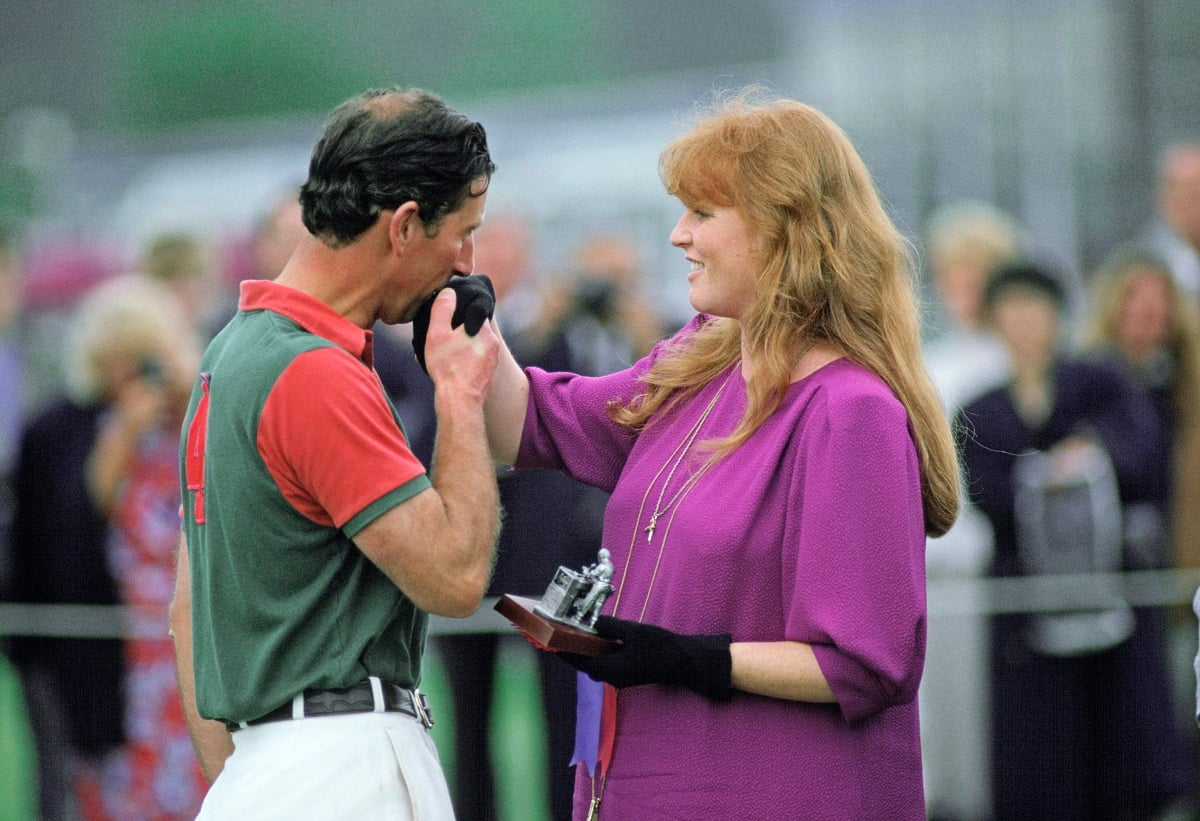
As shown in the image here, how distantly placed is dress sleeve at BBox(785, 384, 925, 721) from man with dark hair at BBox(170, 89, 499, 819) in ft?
1.79

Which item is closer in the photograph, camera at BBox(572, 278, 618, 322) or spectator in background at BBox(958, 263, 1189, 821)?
spectator in background at BBox(958, 263, 1189, 821)

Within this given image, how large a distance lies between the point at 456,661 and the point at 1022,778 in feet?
7.03

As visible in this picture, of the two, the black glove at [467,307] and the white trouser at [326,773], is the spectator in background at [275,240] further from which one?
the white trouser at [326,773]

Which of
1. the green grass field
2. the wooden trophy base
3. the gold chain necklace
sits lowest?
the green grass field

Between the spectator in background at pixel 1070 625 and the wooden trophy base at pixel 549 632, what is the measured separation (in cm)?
320

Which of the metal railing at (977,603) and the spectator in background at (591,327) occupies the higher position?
the spectator in background at (591,327)

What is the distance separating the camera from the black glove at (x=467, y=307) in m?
2.63

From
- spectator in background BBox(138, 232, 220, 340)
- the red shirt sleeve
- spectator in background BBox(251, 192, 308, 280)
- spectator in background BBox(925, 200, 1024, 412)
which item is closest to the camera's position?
the red shirt sleeve

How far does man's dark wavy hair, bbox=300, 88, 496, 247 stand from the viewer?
2.51 metres

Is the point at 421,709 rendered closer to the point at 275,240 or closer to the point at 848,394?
the point at 848,394

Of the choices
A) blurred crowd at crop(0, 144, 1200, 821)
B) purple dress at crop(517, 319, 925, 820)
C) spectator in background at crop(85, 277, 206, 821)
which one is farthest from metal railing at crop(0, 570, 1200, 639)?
purple dress at crop(517, 319, 925, 820)

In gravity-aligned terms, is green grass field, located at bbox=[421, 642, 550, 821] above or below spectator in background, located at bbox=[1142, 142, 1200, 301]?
below

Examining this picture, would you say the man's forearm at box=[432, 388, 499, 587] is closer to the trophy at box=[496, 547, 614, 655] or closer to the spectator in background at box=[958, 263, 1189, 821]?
the trophy at box=[496, 547, 614, 655]

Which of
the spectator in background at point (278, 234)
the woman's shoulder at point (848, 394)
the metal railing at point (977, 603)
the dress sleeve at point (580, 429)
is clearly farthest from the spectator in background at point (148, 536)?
the woman's shoulder at point (848, 394)
